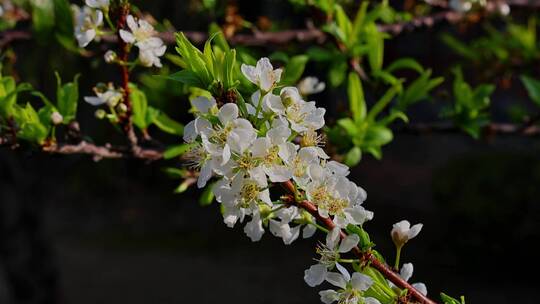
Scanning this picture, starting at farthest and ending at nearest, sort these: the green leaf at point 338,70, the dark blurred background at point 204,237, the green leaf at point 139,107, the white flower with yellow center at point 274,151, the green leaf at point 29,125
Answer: the dark blurred background at point 204,237, the green leaf at point 338,70, the green leaf at point 139,107, the green leaf at point 29,125, the white flower with yellow center at point 274,151

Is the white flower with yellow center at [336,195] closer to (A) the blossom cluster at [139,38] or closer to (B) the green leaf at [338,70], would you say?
(A) the blossom cluster at [139,38]

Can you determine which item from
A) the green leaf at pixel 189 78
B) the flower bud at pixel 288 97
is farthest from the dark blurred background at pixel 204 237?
the flower bud at pixel 288 97

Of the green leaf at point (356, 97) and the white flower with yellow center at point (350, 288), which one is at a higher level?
the white flower with yellow center at point (350, 288)

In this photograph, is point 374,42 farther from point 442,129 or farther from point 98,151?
point 98,151

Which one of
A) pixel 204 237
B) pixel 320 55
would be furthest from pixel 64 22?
pixel 204 237

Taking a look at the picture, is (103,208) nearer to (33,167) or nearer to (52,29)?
(33,167)

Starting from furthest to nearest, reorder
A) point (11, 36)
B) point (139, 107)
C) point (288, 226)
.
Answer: point (11, 36) < point (139, 107) < point (288, 226)

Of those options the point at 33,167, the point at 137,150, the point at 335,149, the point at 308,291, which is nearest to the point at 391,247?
the point at 308,291
